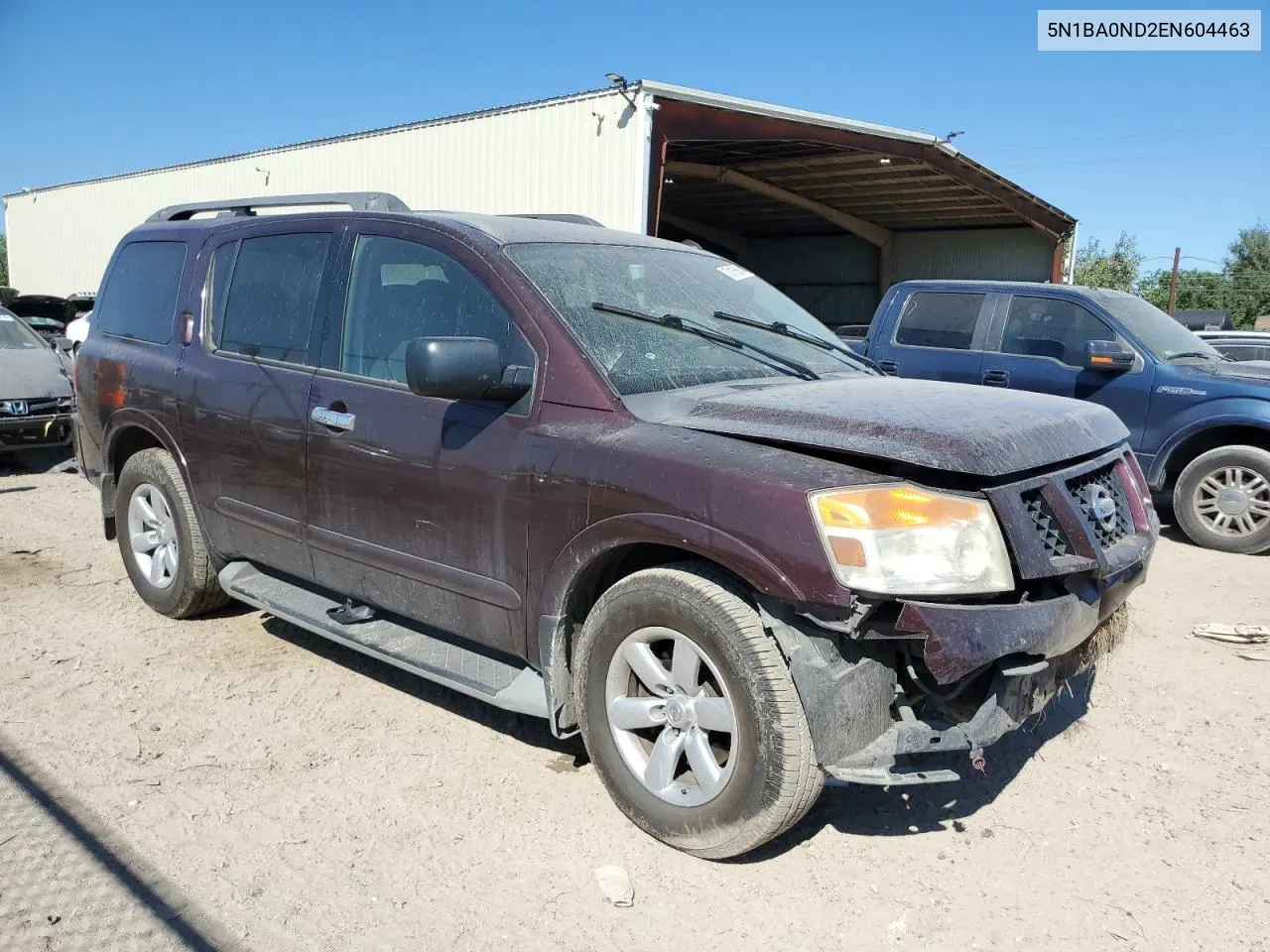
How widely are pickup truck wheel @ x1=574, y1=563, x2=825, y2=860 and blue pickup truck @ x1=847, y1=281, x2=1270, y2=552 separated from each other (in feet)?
15.7

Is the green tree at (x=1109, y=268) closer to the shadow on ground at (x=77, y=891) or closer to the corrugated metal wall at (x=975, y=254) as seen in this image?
the corrugated metal wall at (x=975, y=254)

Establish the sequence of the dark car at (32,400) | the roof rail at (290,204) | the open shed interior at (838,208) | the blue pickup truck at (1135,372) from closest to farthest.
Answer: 1. the roof rail at (290,204)
2. the blue pickup truck at (1135,372)
3. the dark car at (32,400)
4. the open shed interior at (838,208)

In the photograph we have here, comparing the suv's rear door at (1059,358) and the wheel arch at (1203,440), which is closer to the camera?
the wheel arch at (1203,440)

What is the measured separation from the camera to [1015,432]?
9.26 ft

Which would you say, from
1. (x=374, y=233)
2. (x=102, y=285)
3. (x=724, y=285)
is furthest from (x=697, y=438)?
(x=102, y=285)

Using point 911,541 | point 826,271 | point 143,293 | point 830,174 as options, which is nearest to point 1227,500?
point 911,541

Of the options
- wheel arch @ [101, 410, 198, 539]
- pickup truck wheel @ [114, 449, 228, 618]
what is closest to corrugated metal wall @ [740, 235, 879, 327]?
wheel arch @ [101, 410, 198, 539]

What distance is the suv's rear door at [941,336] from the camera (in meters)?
8.14

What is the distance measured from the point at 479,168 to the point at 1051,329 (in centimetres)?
1029

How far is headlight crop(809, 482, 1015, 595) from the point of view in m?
2.51

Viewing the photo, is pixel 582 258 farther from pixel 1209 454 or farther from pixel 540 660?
pixel 1209 454

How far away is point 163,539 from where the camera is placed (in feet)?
16.1

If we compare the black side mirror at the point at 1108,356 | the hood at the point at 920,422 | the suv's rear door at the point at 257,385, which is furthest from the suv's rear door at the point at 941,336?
the suv's rear door at the point at 257,385

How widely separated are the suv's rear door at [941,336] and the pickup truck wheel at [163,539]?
5550mm
